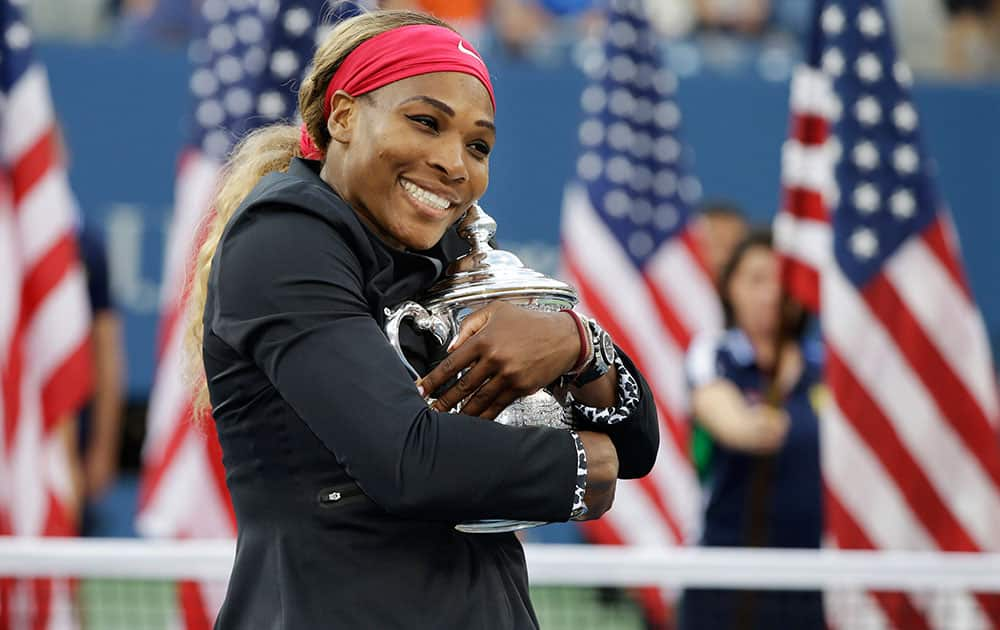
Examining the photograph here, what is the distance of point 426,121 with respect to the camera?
1.87 m

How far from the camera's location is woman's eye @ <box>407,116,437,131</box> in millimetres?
1863

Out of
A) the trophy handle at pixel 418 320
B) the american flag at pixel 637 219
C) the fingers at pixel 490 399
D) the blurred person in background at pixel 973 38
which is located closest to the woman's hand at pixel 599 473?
the fingers at pixel 490 399

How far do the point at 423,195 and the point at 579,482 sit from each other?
400 mm

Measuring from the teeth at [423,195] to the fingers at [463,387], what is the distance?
0.22 metres

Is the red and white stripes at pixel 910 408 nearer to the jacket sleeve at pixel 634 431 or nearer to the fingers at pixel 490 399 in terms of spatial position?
the jacket sleeve at pixel 634 431

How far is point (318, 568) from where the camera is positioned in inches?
70.5

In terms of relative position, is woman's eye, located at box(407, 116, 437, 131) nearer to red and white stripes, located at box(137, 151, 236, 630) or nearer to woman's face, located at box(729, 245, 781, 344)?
red and white stripes, located at box(137, 151, 236, 630)

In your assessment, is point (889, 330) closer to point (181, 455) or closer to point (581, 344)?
point (181, 455)

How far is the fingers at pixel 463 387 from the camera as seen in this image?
5.93 feet

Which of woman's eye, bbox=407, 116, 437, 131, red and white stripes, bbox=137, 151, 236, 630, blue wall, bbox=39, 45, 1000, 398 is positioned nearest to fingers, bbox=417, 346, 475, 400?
woman's eye, bbox=407, 116, 437, 131

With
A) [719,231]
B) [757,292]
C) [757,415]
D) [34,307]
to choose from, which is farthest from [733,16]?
[34,307]

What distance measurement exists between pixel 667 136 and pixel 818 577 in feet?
11.1

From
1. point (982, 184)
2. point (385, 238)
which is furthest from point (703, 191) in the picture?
point (385, 238)

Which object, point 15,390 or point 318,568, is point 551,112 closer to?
point 15,390
